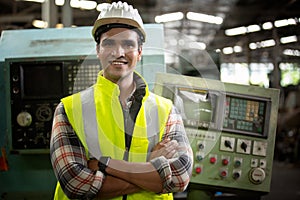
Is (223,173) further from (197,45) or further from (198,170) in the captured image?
(197,45)

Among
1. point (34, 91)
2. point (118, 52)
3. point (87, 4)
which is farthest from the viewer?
point (87, 4)

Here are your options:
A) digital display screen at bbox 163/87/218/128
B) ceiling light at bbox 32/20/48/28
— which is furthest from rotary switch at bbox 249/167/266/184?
ceiling light at bbox 32/20/48/28

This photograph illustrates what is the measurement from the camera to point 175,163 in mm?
1142

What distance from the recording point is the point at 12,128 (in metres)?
1.68

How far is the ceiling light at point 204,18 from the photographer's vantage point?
1.78 m

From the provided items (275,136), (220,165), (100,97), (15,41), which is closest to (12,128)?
(15,41)

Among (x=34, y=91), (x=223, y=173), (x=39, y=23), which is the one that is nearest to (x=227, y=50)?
(x=223, y=173)

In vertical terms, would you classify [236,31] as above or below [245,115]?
above

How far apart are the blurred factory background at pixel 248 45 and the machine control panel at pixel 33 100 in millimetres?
190

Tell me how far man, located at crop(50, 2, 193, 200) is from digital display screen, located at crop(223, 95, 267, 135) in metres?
0.44

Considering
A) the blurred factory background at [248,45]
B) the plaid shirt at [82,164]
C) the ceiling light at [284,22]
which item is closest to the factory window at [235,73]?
the blurred factory background at [248,45]

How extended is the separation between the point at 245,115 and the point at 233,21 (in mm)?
492

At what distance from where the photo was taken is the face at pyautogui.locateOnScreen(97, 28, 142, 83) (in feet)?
3.68

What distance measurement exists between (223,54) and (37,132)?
0.78m
